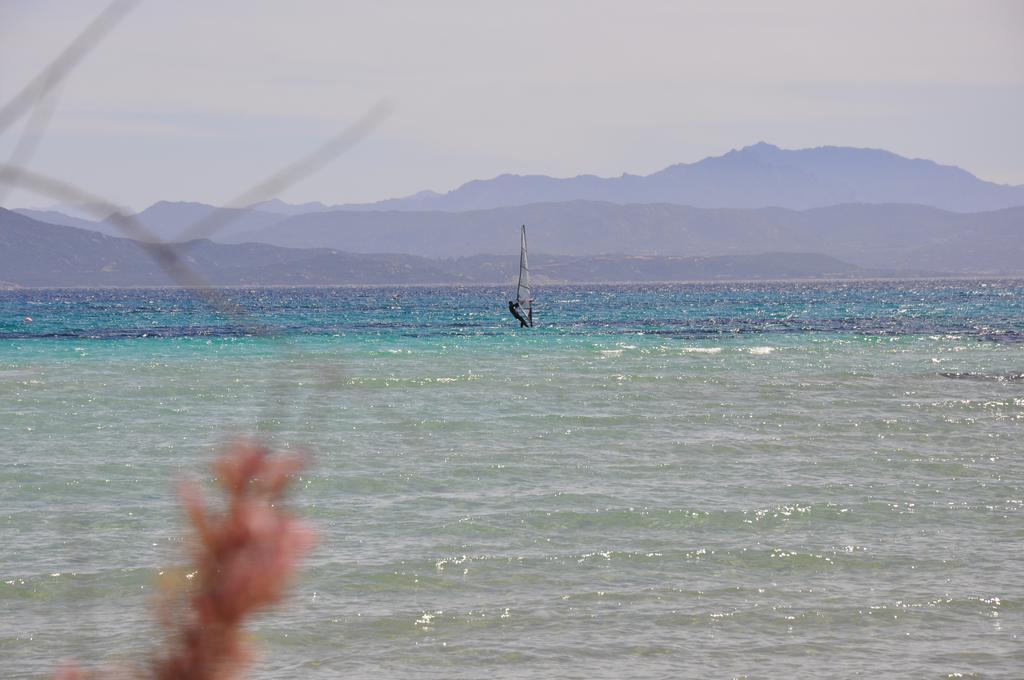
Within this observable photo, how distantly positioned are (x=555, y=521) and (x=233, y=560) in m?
14.5

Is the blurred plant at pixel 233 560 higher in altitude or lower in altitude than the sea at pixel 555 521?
higher

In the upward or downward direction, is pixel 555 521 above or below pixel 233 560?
below

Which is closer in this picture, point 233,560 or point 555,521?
point 233,560

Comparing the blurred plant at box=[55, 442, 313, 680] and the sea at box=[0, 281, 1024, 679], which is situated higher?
the blurred plant at box=[55, 442, 313, 680]

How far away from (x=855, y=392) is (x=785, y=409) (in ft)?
16.2

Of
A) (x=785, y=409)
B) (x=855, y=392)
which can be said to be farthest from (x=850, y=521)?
(x=855, y=392)

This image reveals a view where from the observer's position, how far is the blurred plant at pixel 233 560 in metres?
1.18

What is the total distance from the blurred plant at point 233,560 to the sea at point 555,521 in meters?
0.05

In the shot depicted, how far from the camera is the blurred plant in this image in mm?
1185

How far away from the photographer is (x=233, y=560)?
1.20m

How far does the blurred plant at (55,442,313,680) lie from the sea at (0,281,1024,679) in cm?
5

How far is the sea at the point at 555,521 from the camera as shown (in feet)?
33.8

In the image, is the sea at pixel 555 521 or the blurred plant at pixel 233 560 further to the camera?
the sea at pixel 555 521

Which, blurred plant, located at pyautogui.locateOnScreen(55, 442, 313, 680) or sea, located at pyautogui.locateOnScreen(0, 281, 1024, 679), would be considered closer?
blurred plant, located at pyautogui.locateOnScreen(55, 442, 313, 680)
